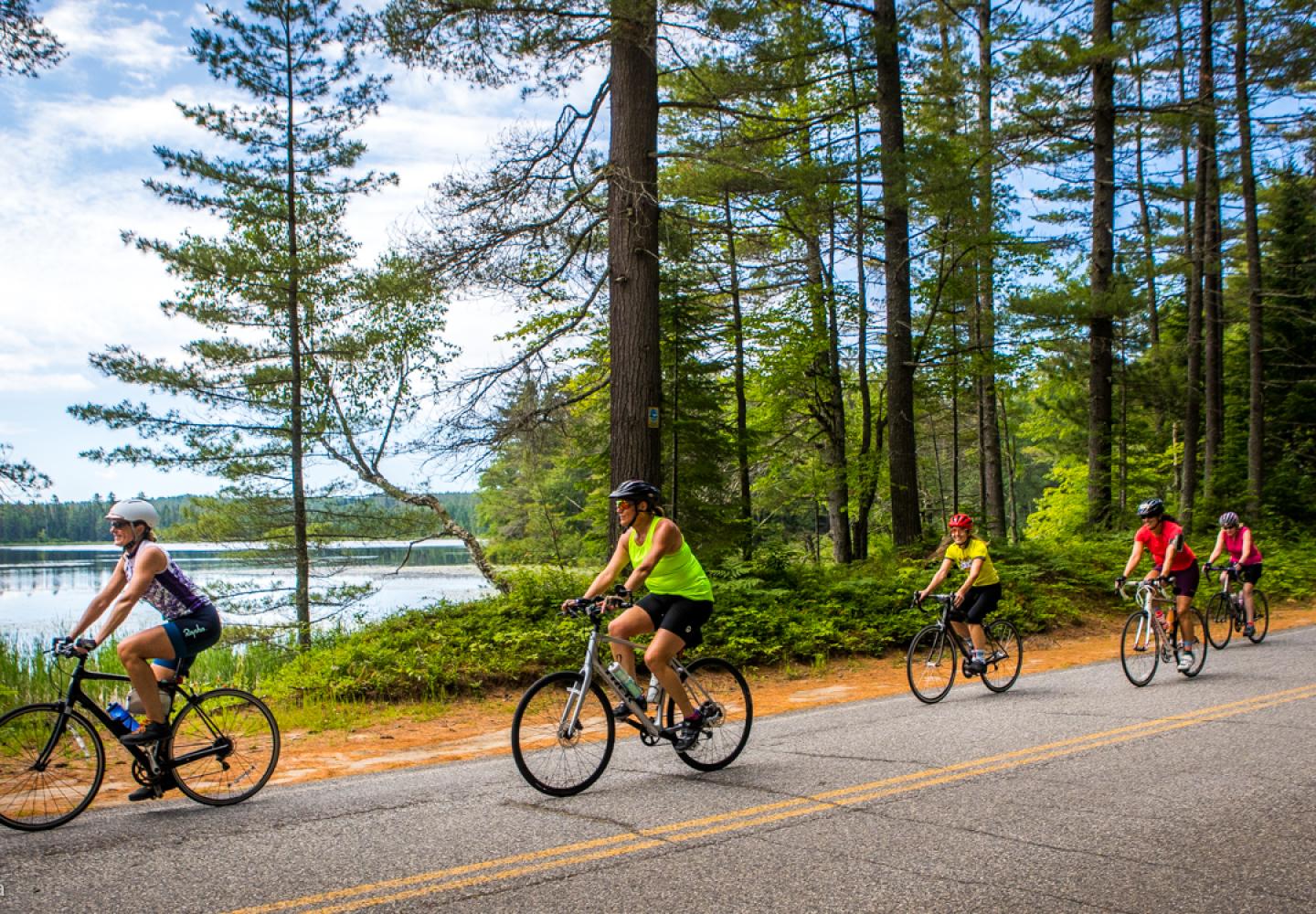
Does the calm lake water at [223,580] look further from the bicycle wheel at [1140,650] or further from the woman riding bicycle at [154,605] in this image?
the bicycle wheel at [1140,650]

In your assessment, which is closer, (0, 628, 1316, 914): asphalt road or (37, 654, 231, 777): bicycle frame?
(0, 628, 1316, 914): asphalt road

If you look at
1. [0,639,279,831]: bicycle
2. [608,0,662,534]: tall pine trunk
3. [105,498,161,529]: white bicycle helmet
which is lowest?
[0,639,279,831]: bicycle

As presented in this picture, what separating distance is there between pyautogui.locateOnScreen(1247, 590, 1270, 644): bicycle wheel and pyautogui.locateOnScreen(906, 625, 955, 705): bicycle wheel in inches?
267

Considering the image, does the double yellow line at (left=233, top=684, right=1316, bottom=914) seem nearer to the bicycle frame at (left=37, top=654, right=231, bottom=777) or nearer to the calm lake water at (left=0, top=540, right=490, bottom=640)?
the bicycle frame at (left=37, top=654, right=231, bottom=777)

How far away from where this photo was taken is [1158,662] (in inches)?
437

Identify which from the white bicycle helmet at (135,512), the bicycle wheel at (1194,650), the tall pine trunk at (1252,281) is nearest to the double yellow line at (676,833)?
the white bicycle helmet at (135,512)

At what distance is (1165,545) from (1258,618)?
15.0 ft

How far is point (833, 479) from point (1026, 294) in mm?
6689

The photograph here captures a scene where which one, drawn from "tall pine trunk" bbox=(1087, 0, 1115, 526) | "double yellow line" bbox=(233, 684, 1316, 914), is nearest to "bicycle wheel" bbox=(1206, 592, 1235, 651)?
"double yellow line" bbox=(233, 684, 1316, 914)

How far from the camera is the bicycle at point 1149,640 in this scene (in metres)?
10.3

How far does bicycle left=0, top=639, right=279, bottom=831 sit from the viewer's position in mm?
5531

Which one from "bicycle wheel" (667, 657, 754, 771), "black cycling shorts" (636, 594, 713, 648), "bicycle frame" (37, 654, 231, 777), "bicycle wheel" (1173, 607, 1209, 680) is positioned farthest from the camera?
"bicycle wheel" (1173, 607, 1209, 680)

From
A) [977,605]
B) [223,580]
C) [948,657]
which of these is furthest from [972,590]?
[223,580]

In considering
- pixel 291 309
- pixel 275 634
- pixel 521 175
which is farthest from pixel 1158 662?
pixel 291 309
